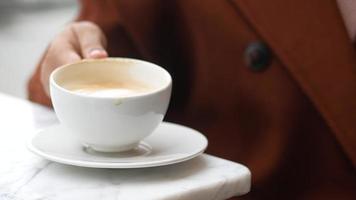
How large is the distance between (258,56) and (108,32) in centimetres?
17

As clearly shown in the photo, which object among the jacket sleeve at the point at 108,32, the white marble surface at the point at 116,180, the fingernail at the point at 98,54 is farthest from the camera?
the jacket sleeve at the point at 108,32

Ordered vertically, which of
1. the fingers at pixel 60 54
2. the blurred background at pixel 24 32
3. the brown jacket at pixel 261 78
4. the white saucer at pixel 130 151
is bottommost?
the blurred background at pixel 24 32

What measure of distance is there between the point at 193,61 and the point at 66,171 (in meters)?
0.32

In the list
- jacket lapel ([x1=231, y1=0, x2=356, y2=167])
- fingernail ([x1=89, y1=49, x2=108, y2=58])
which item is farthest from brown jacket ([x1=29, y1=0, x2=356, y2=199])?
fingernail ([x1=89, y1=49, x2=108, y2=58])

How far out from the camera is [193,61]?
35.1 inches

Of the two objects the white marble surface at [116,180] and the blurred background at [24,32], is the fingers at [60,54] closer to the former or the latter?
the white marble surface at [116,180]

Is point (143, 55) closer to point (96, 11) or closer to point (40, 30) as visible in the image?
point (96, 11)

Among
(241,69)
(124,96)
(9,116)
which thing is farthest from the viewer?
(241,69)

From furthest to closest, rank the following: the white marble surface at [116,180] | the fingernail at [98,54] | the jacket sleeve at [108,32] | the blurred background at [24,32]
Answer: the blurred background at [24,32], the jacket sleeve at [108,32], the fingernail at [98,54], the white marble surface at [116,180]

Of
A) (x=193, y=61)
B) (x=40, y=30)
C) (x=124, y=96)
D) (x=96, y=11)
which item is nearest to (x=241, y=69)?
(x=193, y=61)

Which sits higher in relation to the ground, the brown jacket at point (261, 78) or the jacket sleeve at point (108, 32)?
the jacket sleeve at point (108, 32)

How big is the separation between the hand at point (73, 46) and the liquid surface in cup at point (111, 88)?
0.07 m

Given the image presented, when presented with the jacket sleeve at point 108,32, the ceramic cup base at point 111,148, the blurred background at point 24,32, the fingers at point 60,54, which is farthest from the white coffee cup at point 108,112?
the blurred background at point 24,32

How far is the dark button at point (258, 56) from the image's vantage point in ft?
2.61
